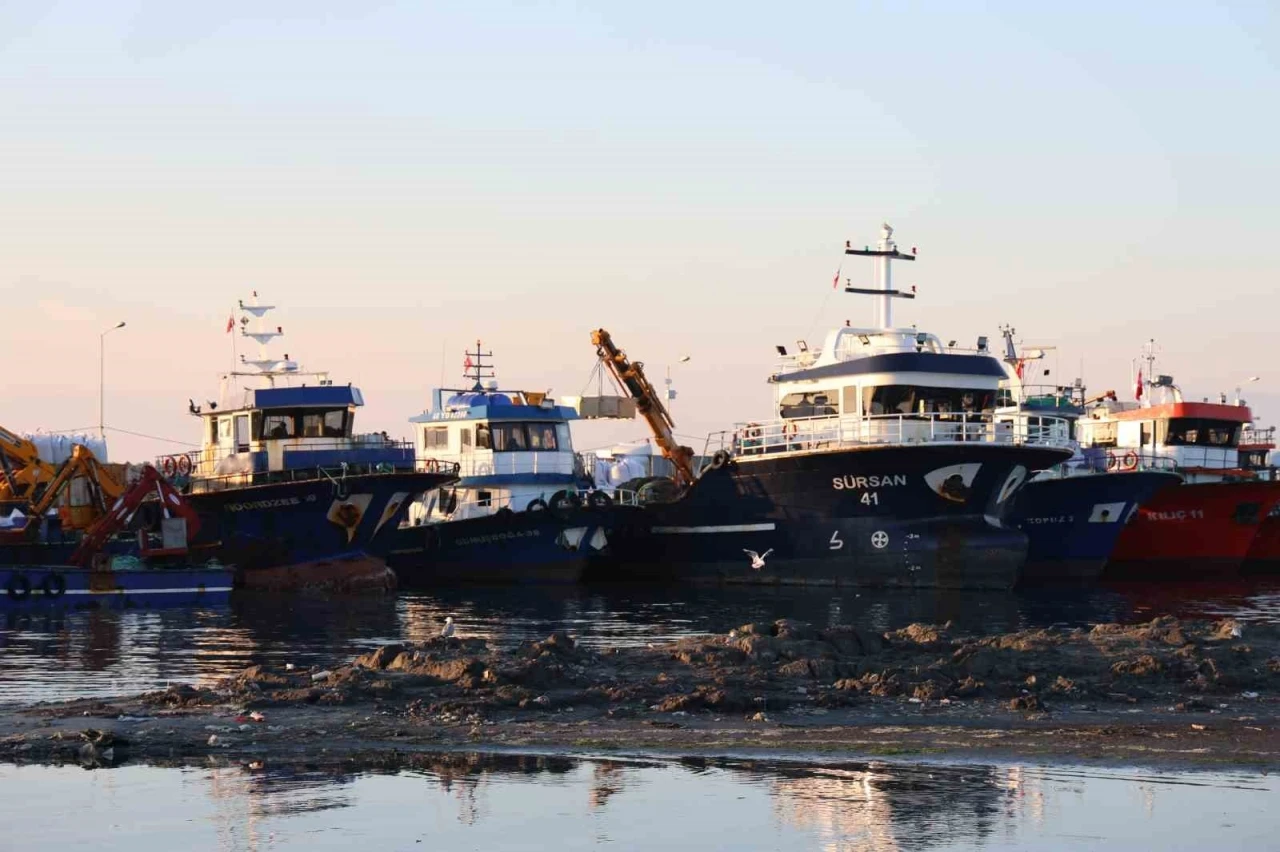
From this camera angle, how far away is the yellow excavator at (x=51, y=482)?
41406mm

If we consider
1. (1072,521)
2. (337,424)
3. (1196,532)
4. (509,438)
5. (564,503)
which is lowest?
(1196,532)

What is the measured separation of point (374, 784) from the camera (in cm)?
1622

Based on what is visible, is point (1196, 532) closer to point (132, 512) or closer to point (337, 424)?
point (337, 424)

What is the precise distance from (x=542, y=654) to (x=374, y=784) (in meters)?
6.51

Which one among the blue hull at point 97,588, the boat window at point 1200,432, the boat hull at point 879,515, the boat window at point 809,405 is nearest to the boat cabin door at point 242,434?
the blue hull at point 97,588

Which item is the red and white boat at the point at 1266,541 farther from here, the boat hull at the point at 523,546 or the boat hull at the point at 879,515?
the boat hull at the point at 523,546

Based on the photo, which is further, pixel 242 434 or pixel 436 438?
pixel 436 438

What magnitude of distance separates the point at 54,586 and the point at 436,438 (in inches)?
609

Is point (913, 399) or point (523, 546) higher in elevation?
point (913, 399)

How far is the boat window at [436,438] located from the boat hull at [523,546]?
3968 millimetres

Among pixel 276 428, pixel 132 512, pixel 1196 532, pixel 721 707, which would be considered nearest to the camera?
pixel 721 707

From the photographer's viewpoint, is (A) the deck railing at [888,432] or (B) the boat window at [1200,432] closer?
(A) the deck railing at [888,432]

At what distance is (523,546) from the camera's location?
46.8 m

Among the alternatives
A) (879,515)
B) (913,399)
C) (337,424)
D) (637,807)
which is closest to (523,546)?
(337,424)
